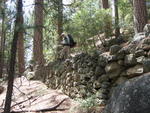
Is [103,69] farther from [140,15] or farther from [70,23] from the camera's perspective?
[70,23]

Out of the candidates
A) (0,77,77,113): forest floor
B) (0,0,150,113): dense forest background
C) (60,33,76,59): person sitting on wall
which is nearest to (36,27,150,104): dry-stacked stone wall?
(0,77,77,113): forest floor

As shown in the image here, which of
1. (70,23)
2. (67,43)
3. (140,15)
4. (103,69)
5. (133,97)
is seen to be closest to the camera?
(133,97)

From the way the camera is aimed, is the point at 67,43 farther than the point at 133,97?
Yes

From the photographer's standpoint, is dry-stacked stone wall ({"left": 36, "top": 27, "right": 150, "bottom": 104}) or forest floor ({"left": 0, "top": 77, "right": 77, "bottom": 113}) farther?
forest floor ({"left": 0, "top": 77, "right": 77, "bottom": 113})

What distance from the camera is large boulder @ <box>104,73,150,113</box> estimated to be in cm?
492

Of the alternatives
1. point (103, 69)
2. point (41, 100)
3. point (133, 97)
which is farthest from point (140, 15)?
point (133, 97)

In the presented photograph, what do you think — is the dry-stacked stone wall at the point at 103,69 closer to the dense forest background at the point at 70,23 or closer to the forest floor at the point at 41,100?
the forest floor at the point at 41,100

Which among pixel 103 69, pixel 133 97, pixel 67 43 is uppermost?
pixel 67 43

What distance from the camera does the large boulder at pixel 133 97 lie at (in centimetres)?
492

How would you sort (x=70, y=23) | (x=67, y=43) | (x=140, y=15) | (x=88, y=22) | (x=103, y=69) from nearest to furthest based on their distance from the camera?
1. (x=103, y=69)
2. (x=140, y=15)
3. (x=88, y=22)
4. (x=67, y=43)
5. (x=70, y=23)

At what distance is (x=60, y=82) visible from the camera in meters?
11.8

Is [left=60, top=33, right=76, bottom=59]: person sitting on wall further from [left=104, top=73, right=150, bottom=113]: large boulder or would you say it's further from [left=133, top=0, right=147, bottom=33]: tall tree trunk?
[left=104, top=73, right=150, bottom=113]: large boulder

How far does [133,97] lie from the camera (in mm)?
5090

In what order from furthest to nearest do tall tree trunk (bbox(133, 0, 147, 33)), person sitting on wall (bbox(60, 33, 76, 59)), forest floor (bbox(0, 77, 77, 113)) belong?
person sitting on wall (bbox(60, 33, 76, 59)), tall tree trunk (bbox(133, 0, 147, 33)), forest floor (bbox(0, 77, 77, 113))
